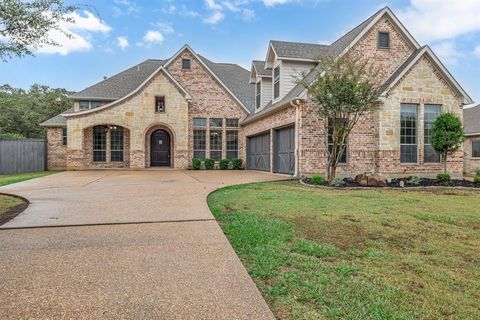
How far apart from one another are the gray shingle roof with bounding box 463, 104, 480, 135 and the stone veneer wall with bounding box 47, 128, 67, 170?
26130 mm

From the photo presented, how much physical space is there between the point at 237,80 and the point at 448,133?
1679 centimetres

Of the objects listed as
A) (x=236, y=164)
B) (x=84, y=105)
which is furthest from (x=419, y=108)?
(x=84, y=105)

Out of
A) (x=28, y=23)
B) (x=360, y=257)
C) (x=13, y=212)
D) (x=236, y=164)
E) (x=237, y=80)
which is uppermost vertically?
(x=237, y=80)

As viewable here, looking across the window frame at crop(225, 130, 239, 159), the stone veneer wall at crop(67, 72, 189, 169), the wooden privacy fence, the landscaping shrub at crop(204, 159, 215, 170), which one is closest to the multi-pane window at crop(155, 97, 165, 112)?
the stone veneer wall at crop(67, 72, 189, 169)

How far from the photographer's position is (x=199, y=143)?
20.4 m

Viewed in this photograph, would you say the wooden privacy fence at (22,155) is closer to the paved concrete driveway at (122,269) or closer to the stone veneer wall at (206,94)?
the stone veneer wall at (206,94)

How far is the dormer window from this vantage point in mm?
14055

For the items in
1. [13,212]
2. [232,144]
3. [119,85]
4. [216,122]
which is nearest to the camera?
[13,212]

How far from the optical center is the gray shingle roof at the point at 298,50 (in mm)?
14852

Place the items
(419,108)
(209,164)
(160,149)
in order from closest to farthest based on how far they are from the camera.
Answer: (419,108), (209,164), (160,149)

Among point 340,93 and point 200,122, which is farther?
point 200,122

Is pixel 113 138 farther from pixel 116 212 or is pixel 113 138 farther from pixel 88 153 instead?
pixel 116 212

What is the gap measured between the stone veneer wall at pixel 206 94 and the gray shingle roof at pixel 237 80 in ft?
4.47

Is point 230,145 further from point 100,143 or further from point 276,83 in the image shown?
point 100,143
